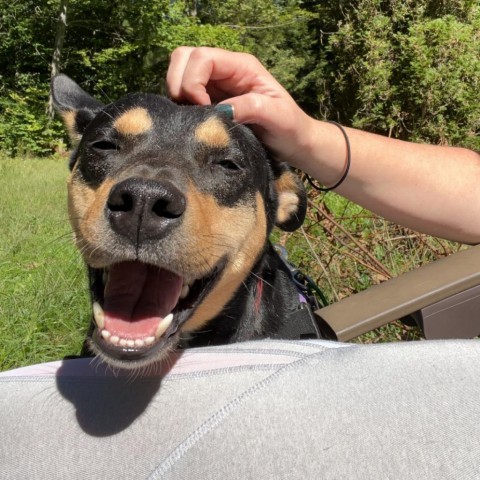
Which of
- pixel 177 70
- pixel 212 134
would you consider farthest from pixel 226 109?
pixel 177 70

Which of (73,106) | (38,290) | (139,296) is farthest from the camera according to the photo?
(38,290)

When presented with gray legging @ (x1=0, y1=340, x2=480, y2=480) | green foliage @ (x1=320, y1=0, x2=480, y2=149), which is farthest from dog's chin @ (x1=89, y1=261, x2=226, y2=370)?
green foliage @ (x1=320, y1=0, x2=480, y2=149)

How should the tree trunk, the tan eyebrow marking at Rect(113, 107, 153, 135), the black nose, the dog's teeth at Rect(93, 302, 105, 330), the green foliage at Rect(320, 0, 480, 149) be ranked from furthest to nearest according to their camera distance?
1. the tree trunk
2. the green foliage at Rect(320, 0, 480, 149)
3. the tan eyebrow marking at Rect(113, 107, 153, 135)
4. the dog's teeth at Rect(93, 302, 105, 330)
5. the black nose

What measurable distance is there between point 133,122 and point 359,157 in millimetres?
1009

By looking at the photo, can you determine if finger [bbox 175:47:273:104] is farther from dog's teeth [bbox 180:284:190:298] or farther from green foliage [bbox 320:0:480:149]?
green foliage [bbox 320:0:480:149]

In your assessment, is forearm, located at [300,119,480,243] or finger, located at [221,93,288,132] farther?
forearm, located at [300,119,480,243]

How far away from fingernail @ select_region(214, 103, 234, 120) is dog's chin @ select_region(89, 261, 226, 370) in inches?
25.4

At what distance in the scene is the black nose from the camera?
1.56 meters

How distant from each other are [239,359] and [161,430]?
10.0 inches

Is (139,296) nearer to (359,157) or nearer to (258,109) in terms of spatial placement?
(258,109)

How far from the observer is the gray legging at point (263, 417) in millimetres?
925

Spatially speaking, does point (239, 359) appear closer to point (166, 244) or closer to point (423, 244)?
point (166, 244)

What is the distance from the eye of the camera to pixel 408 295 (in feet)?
6.04

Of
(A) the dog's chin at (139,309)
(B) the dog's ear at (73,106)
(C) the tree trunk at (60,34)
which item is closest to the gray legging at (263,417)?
(A) the dog's chin at (139,309)
